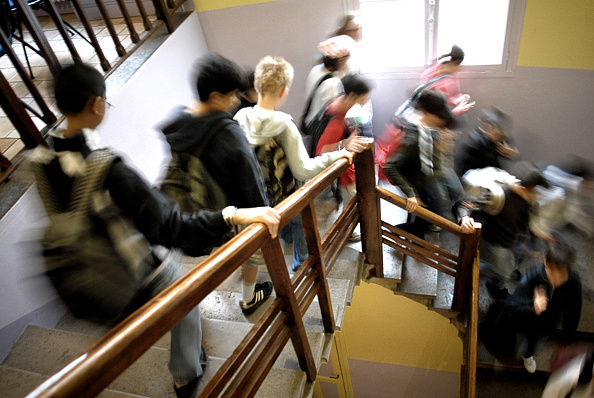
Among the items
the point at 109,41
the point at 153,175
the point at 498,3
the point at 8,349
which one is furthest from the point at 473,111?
the point at 8,349

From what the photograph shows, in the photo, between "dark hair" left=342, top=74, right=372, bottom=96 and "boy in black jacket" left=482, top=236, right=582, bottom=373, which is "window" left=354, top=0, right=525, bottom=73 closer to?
"dark hair" left=342, top=74, right=372, bottom=96

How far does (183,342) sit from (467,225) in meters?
1.79

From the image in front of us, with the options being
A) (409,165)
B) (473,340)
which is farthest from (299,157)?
(473,340)

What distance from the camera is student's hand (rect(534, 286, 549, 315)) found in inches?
103

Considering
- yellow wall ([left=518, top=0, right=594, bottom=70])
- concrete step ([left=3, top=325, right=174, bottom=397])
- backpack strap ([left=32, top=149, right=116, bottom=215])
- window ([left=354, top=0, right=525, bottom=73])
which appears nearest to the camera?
backpack strap ([left=32, top=149, right=116, bottom=215])

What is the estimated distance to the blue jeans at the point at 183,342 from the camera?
1.64 m

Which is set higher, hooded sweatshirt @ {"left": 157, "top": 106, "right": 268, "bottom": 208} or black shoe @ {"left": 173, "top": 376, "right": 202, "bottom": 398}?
hooded sweatshirt @ {"left": 157, "top": 106, "right": 268, "bottom": 208}

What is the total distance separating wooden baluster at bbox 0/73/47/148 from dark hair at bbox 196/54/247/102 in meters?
1.40

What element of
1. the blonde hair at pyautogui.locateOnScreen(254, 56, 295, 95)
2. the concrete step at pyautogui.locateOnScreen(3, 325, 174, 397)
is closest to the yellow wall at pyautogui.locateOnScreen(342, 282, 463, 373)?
the concrete step at pyautogui.locateOnScreen(3, 325, 174, 397)

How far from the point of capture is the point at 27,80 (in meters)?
2.49

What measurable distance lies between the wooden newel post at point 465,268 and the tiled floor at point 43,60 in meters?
2.93

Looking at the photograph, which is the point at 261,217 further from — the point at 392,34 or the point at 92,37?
the point at 392,34

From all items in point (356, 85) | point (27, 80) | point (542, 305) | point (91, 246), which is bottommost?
point (542, 305)

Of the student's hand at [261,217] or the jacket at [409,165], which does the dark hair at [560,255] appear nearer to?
the jacket at [409,165]
